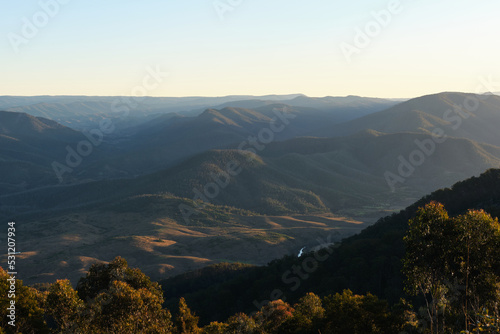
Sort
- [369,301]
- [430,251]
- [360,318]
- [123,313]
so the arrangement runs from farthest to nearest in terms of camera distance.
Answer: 1. [369,301]
2. [360,318]
3. [123,313]
4. [430,251]

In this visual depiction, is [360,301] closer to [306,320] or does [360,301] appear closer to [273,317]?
[306,320]

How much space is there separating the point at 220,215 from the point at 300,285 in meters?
109

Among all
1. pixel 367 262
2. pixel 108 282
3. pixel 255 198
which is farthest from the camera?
pixel 255 198

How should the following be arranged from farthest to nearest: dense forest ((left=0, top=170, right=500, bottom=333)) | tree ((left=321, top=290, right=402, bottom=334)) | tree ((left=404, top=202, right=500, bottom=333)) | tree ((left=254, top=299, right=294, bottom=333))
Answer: tree ((left=254, top=299, right=294, bottom=333)), tree ((left=321, top=290, right=402, bottom=334)), dense forest ((left=0, top=170, right=500, bottom=333)), tree ((left=404, top=202, right=500, bottom=333))

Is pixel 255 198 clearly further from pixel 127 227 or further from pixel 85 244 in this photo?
pixel 85 244

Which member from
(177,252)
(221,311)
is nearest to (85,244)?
(177,252)

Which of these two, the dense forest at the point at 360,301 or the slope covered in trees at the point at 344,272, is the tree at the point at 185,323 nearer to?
the dense forest at the point at 360,301

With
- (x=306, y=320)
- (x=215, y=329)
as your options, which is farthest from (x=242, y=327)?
(x=306, y=320)

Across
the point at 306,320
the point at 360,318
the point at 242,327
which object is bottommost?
the point at 242,327

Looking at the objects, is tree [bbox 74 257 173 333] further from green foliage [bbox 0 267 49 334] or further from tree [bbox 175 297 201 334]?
green foliage [bbox 0 267 49 334]

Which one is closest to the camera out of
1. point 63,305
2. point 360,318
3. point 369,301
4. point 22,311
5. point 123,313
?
point 123,313

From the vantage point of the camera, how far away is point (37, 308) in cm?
3128

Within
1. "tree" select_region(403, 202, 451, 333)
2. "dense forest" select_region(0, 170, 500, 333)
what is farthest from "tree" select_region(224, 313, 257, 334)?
"tree" select_region(403, 202, 451, 333)

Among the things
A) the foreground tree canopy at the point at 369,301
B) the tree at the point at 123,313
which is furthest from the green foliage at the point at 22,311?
the tree at the point at 123,313
